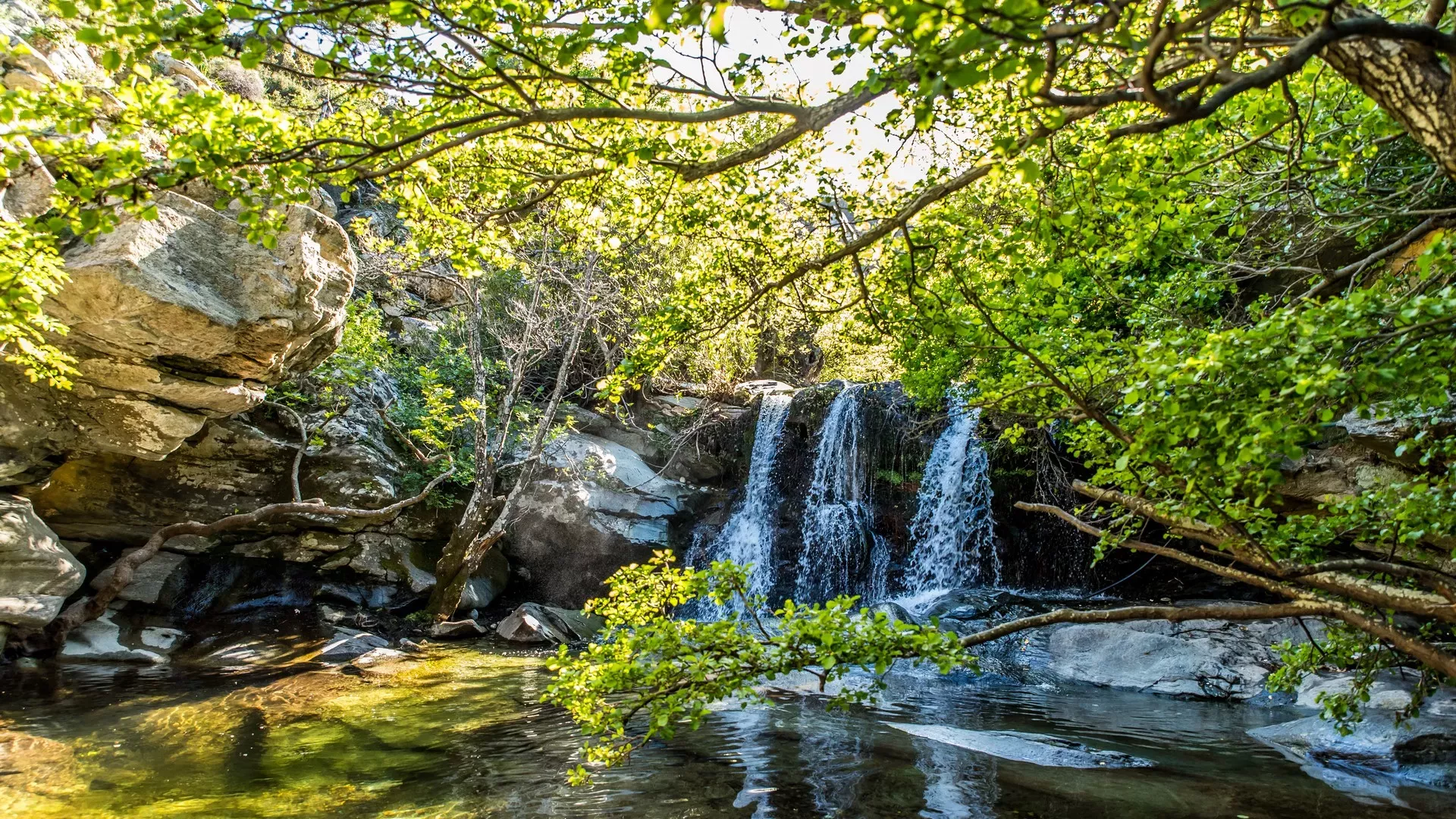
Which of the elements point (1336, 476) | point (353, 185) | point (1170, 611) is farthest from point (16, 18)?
point (1336, 476)

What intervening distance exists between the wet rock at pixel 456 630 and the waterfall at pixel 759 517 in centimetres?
538

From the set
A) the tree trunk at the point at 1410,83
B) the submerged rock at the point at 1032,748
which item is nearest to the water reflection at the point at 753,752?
the submerged rock at the point at 1032,748

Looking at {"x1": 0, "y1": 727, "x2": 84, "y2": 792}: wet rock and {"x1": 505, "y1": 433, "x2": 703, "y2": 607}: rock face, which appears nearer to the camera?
{"x1": 0, "y1": 727, "x2": 84, "y2": 792}: wet rock

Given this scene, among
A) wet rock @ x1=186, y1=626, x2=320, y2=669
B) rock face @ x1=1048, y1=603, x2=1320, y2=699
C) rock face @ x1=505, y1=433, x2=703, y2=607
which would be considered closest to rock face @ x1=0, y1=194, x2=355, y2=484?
wet rock @ x1=186, y1=626, x2=320, y2=669

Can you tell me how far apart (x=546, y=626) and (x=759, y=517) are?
20.6 feet

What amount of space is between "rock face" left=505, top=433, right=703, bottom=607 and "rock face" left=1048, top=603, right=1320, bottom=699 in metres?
9.76

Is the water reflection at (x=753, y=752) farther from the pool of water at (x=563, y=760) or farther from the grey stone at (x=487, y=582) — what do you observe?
the grey stone at (x=487, y=582)

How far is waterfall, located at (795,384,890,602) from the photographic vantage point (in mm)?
16875

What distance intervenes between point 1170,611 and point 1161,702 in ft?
27.1

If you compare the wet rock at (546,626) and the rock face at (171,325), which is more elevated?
the rock face at (171,325)

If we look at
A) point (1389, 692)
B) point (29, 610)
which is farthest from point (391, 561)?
point (1389, 692)

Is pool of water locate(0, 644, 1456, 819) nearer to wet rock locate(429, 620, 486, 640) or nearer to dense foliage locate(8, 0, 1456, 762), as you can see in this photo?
dense foliage locate(8, 0, 1456, 762)

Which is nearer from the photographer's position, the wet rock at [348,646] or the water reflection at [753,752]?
the water reflection at [753,752]

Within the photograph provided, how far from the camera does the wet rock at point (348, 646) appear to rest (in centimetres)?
1195
